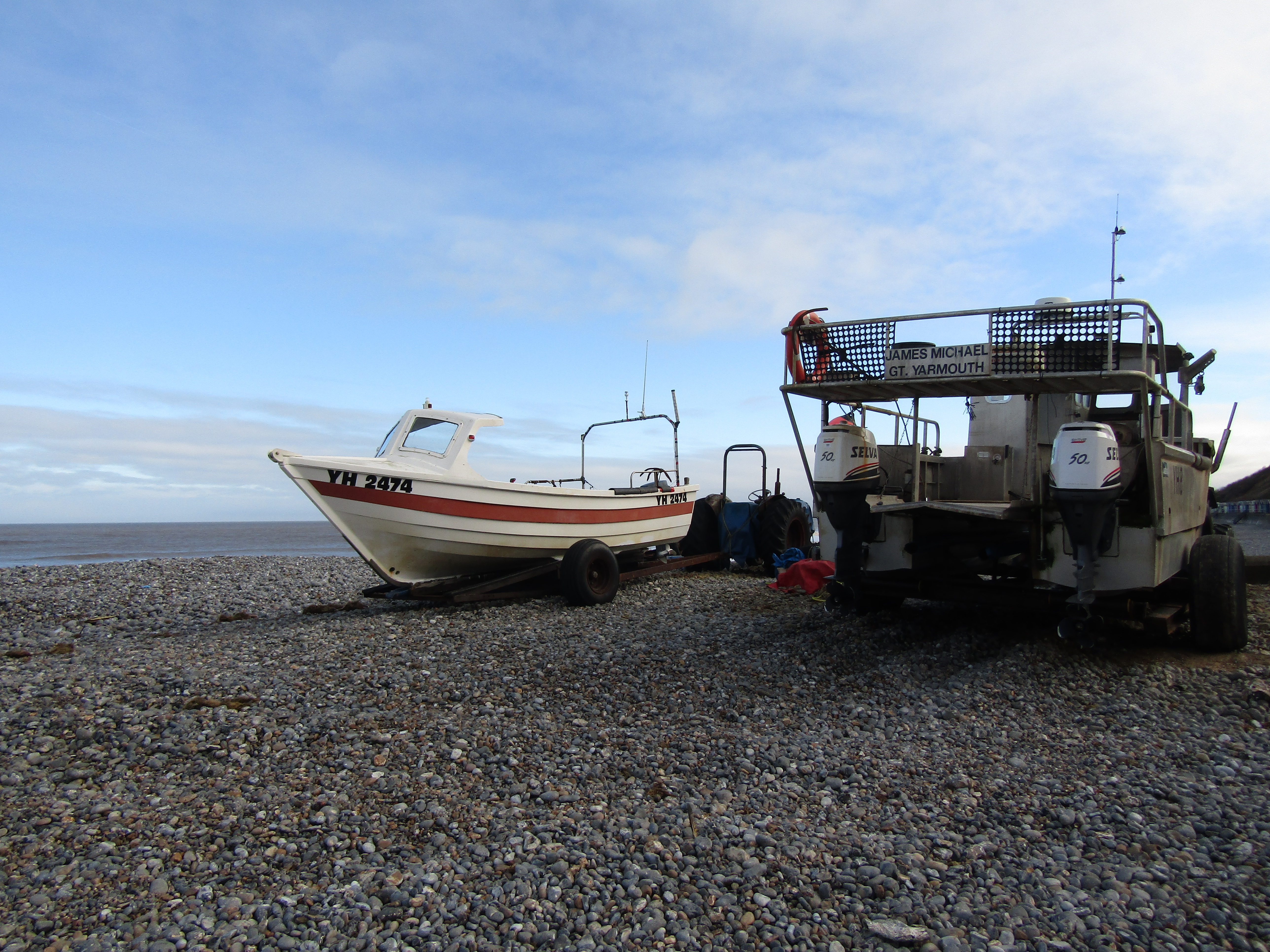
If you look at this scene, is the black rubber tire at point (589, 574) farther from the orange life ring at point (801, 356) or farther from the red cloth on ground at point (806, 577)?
the orange life ring at point (801, 356)

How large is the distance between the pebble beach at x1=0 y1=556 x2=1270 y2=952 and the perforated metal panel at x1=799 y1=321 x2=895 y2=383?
238 cm

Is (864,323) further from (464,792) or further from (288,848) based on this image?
(288,848)

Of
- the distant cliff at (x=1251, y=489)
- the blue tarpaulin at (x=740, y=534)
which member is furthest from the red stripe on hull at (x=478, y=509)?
the distant cliff at (x=1251, y=489)

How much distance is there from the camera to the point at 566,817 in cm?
354

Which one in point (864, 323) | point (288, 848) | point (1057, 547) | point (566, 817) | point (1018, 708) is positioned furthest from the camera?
point (864, 323)

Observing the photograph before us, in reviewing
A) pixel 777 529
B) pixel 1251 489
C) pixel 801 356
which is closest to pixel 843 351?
pixel 801 356

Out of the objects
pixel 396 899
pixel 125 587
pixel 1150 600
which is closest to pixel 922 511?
pixel 1150 600

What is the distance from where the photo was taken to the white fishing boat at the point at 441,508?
826 centimetres

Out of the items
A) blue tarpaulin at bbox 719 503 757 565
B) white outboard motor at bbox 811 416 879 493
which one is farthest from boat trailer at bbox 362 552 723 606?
white outboard motor at bbox 811 416 879 493

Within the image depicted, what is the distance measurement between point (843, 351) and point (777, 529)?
22.0 feet

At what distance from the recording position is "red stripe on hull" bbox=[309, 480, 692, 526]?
8242 millimetres

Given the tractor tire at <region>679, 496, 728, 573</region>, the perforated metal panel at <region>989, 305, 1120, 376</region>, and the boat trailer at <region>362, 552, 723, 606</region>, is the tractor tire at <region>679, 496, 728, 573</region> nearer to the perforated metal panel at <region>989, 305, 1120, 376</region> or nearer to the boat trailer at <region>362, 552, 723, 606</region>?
the boat trailer at <region>362, 552, 723, 606</region>

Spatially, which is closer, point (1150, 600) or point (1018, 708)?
point (1018, 708)

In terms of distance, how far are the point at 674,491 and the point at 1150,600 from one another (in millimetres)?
6781
